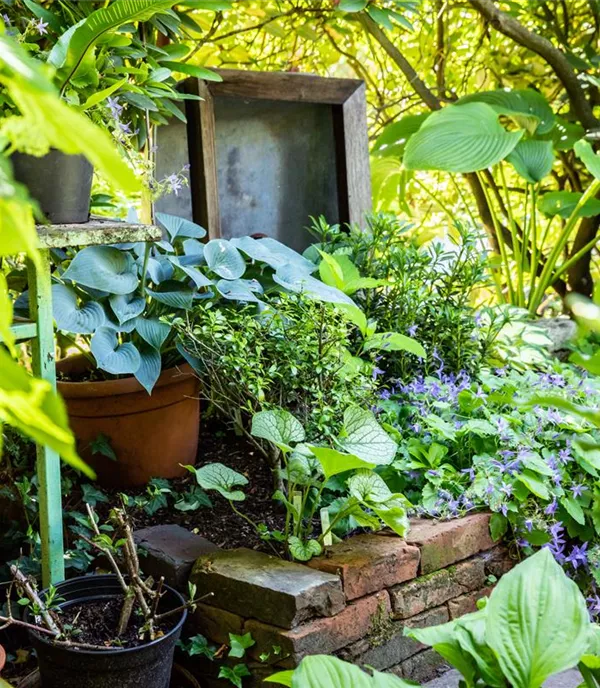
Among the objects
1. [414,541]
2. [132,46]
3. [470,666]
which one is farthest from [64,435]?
[132,46]

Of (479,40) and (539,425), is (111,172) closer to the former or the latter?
(539,425)

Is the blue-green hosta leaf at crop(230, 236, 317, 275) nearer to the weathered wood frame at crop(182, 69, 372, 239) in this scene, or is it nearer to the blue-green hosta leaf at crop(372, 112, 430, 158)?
the weathered wood frame at crop(182, 69, 372, 239)

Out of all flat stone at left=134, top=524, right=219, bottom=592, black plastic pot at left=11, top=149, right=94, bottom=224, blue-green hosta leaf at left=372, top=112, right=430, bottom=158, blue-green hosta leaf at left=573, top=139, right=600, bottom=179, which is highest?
blue-green hosta leaf at left=372, top=112, right=430, bottom=158

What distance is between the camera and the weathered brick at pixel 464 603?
6.99 feet

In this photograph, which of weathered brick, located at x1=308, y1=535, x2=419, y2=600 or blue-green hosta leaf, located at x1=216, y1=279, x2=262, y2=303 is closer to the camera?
weathered brick, located at x1=308, y1=535, x2=419, y2=600

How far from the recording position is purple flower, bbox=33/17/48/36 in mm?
1993

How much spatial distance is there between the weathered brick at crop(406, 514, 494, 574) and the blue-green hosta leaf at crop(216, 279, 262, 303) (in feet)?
2.34

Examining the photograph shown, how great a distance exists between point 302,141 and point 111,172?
10.0 feet

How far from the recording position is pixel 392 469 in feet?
7.42

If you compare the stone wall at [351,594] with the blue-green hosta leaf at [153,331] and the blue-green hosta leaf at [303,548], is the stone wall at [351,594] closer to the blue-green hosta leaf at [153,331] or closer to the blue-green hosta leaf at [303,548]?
the blue-green hosta leaf at [303,548]

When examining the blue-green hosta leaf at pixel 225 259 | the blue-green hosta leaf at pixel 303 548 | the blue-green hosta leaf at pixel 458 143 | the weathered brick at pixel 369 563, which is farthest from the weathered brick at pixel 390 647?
the blue-green hosta leaf at pixel 458 143

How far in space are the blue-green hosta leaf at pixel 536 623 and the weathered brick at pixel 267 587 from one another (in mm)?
553

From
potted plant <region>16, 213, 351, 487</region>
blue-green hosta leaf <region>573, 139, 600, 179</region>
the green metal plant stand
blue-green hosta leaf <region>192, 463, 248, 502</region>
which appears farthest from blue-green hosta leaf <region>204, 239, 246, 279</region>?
blue-green hosta leaf <region>573, 139, 600, 179</region>

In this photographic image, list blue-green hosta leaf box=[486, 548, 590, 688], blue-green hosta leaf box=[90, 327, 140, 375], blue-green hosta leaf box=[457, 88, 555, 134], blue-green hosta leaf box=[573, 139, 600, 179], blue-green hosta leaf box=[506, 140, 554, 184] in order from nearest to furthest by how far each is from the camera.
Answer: blue-green hosta leaf box=[486, 548, 590, 688], blue-green hosta leaf box=[90, 327, 140, 375], blue-green hosta leaf box=[573, 139, 600, 179], blue-green hosta leaf box=[506, 140, 554, 184], blue-green hosta leaf box=[457, 88, 555, 134]
